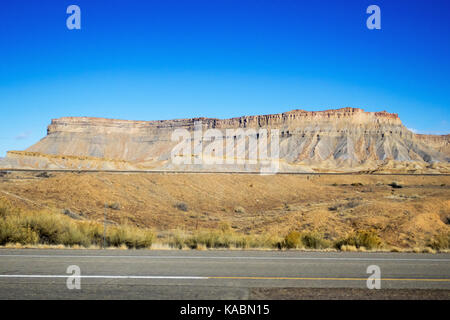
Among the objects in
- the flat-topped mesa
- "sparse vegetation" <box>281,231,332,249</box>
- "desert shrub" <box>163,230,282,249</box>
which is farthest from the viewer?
the flat-topped mesa

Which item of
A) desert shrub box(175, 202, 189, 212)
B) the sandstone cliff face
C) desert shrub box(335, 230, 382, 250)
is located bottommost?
desert shrub box(175, 202, 189, 212)

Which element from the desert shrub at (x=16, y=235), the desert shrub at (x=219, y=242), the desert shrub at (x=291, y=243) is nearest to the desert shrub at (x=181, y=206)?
the desert shrub at (x=219, y=242)

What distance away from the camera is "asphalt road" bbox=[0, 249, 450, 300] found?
6066 mm

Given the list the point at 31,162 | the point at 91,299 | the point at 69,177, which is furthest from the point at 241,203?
the point at 31,162

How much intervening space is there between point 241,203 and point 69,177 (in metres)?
16.8

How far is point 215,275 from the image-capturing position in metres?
7.41

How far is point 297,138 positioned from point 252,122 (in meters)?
25.1

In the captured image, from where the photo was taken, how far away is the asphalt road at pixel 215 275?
19.9 ft

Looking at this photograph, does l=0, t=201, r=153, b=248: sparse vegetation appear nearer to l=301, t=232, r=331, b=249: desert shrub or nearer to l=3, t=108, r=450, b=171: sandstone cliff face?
l=301, t=232, r=331, b=249: desert shrub

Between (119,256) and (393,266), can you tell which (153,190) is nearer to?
(119,256)

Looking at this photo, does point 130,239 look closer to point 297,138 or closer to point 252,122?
point 297,138

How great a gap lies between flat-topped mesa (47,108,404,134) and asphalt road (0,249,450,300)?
153445 mm

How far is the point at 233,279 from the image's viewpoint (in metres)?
7.10

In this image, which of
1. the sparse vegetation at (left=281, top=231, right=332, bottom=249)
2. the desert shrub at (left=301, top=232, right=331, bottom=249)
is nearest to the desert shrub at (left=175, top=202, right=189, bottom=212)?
the sparse vegetation at (left=281, top=231, right=332, bottom=249)
